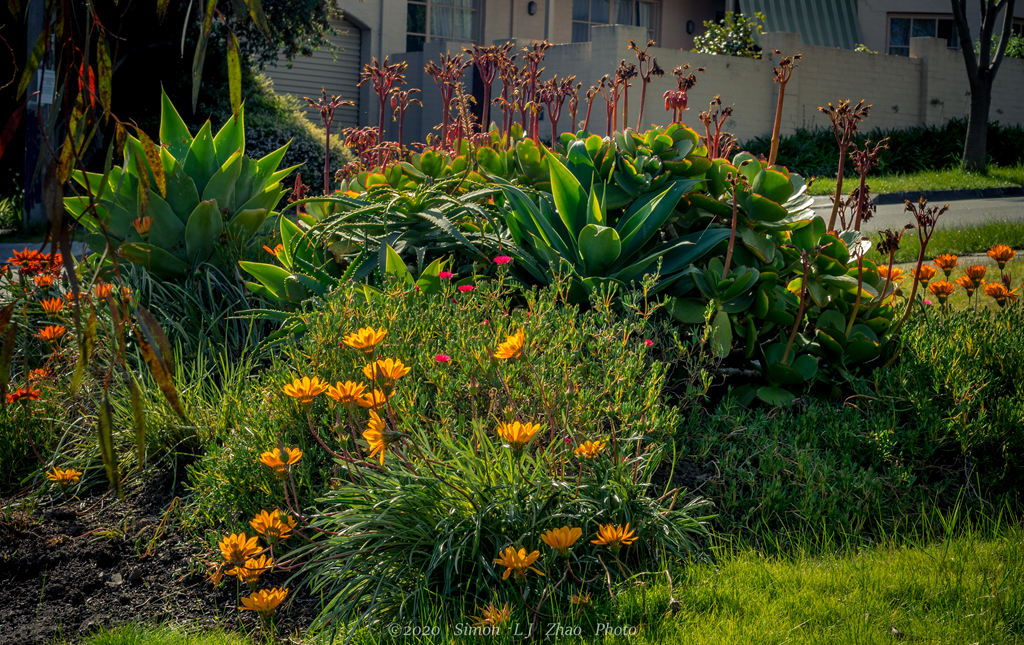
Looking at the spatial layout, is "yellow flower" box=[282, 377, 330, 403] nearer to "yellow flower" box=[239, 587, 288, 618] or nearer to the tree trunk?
"yellow flower" box=[239, 587, 288, 618]

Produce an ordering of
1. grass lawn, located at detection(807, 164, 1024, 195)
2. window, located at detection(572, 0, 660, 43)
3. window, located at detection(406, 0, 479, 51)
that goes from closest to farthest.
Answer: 1. grass lawn, located at detection(807, 164, 1024, 195)
2. window, located at detection(406, 0, 479, 51)
3. window, located at detection(572, 0, 660, 43)

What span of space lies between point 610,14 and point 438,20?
5.02 meters

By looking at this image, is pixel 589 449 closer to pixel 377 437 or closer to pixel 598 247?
pixel 377 437

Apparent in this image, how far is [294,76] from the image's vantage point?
21328 millimetres

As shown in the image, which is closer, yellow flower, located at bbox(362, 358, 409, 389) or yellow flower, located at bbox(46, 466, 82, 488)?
yellow flower, located at bbox(362, 358, 409, 389)

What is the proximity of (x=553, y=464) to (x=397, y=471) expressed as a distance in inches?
17.4

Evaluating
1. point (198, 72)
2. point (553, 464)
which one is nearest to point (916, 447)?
point (553, 464)

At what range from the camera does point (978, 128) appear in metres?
16.7

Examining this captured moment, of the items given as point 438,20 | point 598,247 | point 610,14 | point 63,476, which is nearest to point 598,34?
point 438,20

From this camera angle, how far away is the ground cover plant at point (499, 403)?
2.38 m

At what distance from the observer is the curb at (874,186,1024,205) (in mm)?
14094

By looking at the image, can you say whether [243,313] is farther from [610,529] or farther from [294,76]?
[294,76]

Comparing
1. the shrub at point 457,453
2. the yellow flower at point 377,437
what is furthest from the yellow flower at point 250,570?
the yellow flower at point 377,437

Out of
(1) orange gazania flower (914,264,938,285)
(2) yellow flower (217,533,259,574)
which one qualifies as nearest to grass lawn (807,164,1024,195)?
(1) orange gazania flower (914,264,938,285)
